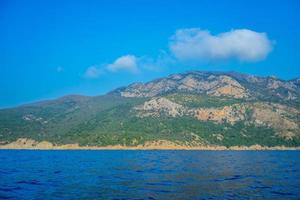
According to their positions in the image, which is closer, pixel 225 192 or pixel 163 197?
pixel 163 197

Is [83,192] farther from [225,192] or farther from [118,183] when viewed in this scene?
[225,192]

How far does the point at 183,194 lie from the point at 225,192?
7175 mm

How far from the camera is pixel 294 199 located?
5872 centimetres

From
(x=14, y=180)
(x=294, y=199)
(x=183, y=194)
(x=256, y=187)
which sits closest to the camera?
(x=294, y=199)

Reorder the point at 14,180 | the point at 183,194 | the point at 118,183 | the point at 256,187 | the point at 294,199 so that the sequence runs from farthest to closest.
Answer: the point at 14,180
the point at 118,183
the point at 256,187
the point at 183,194
the point at 294,199

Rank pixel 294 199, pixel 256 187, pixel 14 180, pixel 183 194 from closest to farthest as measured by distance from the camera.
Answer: pixel 294 199 < pixel 183 194 < pixel 256 187 < pixel 14 180

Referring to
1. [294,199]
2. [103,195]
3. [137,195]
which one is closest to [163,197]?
[137,195]

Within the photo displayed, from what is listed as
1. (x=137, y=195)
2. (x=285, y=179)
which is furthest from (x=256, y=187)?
(x=137, y=195)

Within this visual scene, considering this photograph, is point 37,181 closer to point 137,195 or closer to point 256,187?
point 137,195

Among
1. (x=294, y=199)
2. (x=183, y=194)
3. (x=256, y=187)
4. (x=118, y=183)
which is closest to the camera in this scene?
(x=294, y=199)

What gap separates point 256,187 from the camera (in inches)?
2842

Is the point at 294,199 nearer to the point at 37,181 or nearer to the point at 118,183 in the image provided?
the point at 118,183

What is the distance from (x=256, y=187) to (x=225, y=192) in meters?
9.68

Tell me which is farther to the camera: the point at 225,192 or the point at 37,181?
the point at 37,181
